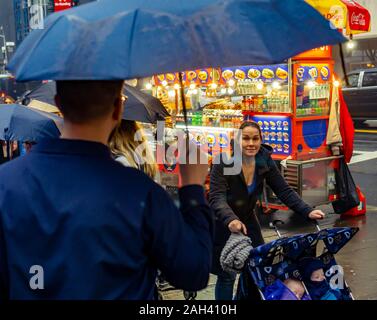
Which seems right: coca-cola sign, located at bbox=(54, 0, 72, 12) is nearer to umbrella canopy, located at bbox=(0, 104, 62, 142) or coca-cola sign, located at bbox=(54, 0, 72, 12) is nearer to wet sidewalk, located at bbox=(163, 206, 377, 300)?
wet sidewalk, located at bbox=(163, 206, 377, 300)

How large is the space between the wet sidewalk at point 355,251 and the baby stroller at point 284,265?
1.84 metres

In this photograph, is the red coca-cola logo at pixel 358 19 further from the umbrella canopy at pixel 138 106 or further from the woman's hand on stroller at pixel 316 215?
the woman's hand on stroller at pixel 316 215

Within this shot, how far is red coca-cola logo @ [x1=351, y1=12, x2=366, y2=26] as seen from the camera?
30.2 feet

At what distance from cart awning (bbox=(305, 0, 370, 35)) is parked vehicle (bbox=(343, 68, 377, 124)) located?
41.2 feet

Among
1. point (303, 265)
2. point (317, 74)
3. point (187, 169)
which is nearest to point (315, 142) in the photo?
point (317, 74)

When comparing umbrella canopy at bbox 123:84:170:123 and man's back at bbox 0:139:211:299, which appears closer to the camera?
man's back at bbox 0:139:211:299

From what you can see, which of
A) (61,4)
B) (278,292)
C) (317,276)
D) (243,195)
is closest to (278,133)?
(243,195)

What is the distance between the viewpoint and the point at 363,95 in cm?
2188

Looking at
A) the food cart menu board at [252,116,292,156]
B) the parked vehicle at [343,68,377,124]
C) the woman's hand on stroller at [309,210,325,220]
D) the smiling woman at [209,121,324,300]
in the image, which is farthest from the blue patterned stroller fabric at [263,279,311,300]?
the parked vehicle at [343,68,377,124]

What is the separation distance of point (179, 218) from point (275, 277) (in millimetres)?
2274

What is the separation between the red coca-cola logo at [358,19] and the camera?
30.2 ft

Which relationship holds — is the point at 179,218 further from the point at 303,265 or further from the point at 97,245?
the point at 303,265

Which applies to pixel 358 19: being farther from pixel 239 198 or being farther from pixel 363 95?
pixel 363 95

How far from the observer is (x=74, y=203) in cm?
183
